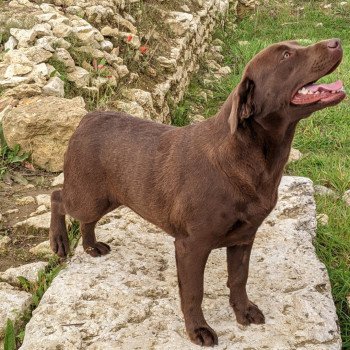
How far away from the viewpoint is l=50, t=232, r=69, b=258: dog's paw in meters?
4.18

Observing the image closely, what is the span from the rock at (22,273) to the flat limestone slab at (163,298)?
8.4 inches

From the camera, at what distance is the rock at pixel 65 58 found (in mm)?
5828

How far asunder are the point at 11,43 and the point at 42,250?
2.50 m

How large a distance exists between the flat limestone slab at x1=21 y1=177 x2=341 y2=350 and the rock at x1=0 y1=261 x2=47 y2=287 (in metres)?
0.21

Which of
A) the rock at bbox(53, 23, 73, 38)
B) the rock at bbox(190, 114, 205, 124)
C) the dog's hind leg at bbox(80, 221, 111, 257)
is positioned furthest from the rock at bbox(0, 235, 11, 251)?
the rock at bbox(190, 114, 205, 124)

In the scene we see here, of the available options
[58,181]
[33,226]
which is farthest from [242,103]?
[58,181]

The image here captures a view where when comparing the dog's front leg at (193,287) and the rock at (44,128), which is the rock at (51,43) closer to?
the rock at (44,128)

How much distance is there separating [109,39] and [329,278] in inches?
145

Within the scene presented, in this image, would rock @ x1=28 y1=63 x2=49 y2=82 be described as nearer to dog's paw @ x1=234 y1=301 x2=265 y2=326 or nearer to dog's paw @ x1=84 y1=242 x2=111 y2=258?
dog's paw @ x1=84 y1=242 x2=111 y2=258

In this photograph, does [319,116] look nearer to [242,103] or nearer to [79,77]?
[79,77]

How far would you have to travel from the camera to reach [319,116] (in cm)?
741

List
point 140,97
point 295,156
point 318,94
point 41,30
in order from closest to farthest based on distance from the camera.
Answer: point 318,94 → point 41,30 → point 140,97 → point 295,156

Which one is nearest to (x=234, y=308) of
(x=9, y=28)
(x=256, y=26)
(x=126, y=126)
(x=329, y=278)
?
(x=329, y=278)

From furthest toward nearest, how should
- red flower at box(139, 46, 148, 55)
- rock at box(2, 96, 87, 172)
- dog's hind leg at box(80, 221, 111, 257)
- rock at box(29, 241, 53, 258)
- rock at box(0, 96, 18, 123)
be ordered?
red flower at box(139, 46, 148, 55) < rock at box(0, 96, 18, 123) < rock at box(2, 96, 87, 172) < rock at box(29, 241, 53, 258) < dog's hind leg at box(80, 221, 111, 257)
